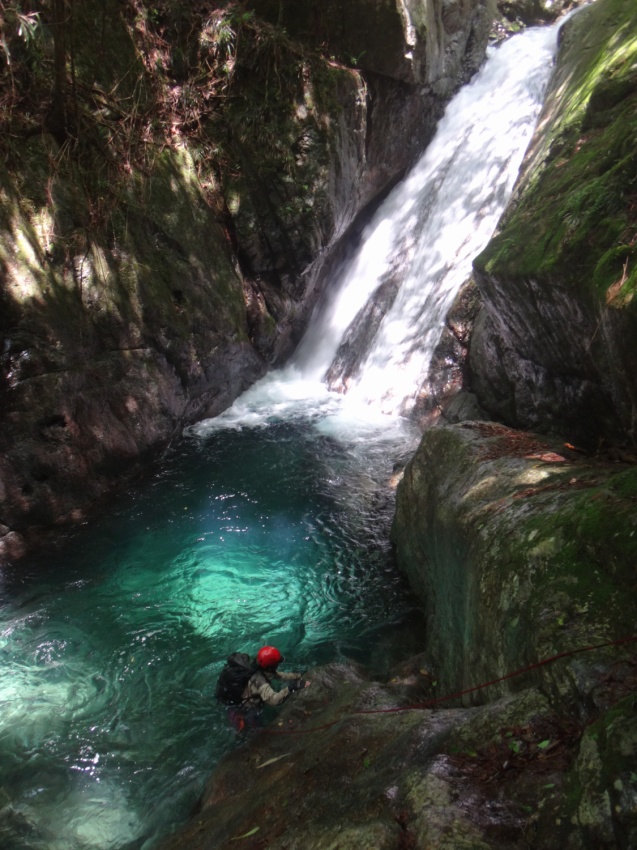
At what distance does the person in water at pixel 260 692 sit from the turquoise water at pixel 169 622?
0.17 metres

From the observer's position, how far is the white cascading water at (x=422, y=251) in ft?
38.8

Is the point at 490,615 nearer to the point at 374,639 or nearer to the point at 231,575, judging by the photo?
the point at 374,639

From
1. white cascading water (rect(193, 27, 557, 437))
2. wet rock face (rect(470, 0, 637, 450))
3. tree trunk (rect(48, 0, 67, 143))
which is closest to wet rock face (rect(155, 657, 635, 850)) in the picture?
wet rock face (rect(470, 0, 637, 450))

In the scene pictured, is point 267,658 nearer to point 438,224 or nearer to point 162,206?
point 162,206

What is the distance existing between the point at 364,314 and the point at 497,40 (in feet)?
38.2

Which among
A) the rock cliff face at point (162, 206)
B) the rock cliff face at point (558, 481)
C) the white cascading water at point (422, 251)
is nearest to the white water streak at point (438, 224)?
the white cascading water at point (422, 251)

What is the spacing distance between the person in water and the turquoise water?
0.17 metres

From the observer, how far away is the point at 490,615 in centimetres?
349

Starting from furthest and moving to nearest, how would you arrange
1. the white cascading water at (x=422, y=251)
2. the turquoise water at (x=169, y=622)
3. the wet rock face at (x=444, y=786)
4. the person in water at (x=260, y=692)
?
the white cascading water at (x=422, y=251) → the person in water at (x=260, y=692) → the turquoise water at (x=169, y=622) → the wet rock face at (x=444, y=786)

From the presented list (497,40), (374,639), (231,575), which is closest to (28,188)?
(231,575)

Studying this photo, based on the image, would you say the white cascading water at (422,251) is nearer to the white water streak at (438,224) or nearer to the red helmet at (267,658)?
the white water streak at (438,224)

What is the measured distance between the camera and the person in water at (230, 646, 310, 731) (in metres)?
5.11

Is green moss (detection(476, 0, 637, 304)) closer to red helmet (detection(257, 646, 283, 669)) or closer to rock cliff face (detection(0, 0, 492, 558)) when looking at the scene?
red helmet (detection(257, 646, 283, 669))

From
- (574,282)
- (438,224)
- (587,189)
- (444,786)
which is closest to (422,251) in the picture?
(438,224)
